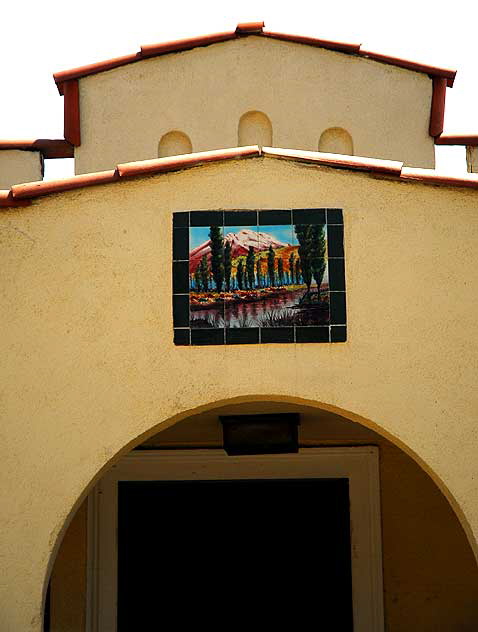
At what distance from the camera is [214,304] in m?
5.76

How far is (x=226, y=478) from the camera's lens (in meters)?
7.97

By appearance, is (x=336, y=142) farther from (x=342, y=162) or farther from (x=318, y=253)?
(x=318, y=253)

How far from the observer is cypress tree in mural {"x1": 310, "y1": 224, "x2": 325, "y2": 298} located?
5750 millimetres

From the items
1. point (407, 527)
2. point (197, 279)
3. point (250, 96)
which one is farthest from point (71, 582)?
point (250, 96)

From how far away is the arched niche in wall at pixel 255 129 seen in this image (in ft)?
29.5

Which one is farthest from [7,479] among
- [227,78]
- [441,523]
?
[227,78]

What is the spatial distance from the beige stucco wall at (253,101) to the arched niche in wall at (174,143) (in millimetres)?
61

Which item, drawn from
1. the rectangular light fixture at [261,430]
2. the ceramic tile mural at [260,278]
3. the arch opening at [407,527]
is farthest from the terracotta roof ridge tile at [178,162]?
the arch opening at [407,527]

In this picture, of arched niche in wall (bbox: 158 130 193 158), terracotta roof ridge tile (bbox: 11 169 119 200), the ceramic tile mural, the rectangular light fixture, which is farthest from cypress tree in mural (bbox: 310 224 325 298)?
arched niche in wall (bbox: 158 130 193 158)

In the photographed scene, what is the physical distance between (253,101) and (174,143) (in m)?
0.77

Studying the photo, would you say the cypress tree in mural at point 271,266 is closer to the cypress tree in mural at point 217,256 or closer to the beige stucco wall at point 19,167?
the cypress tree in mural at point 217,256

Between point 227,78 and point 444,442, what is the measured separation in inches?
180

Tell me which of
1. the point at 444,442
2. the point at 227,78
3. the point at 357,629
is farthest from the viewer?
the point at 227,78

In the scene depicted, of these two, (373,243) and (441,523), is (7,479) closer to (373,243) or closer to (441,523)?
(373,243)
